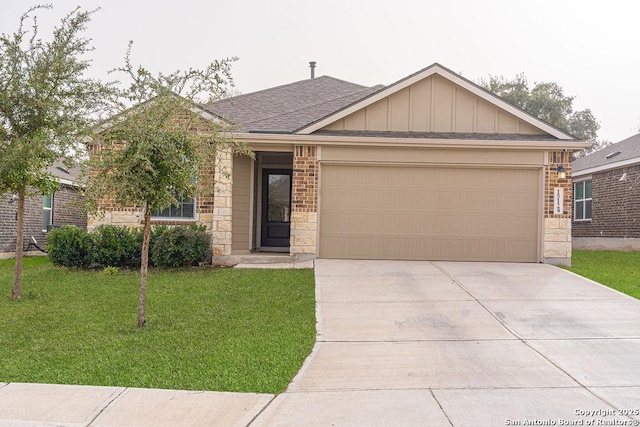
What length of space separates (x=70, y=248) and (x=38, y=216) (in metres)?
7.07

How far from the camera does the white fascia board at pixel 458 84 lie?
11.8m

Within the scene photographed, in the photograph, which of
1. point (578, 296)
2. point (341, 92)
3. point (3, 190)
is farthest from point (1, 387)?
point (341, 92)

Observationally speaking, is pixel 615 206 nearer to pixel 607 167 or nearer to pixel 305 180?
pixel 607 167

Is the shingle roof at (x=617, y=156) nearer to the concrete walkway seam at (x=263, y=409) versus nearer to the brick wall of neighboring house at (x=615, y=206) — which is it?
the brick wall of neighboring house at (x=615, y=206)

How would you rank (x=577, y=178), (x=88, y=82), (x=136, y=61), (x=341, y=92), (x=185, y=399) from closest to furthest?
(x=185, y=399), (x=136, y=61), (x=88, y=82), (x=341, y=92), (x=577, y=178)

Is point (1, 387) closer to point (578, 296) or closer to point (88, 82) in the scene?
point (88, 82)

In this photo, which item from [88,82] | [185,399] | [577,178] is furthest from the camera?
[577,178]

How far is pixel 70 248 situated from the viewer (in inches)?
448

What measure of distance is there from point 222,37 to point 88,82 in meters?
10.2

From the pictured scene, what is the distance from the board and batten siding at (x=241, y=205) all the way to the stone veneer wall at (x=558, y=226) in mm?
7316

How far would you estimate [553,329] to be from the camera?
666 centimetres

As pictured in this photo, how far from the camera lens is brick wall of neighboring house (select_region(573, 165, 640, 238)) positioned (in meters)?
17.1

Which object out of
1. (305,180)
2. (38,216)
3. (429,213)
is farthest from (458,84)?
(38,216)

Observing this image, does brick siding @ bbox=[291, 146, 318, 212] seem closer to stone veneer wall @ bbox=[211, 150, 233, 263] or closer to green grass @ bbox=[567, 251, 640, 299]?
stone veneer wall @ bbox=[211, 150, 233, 263]
